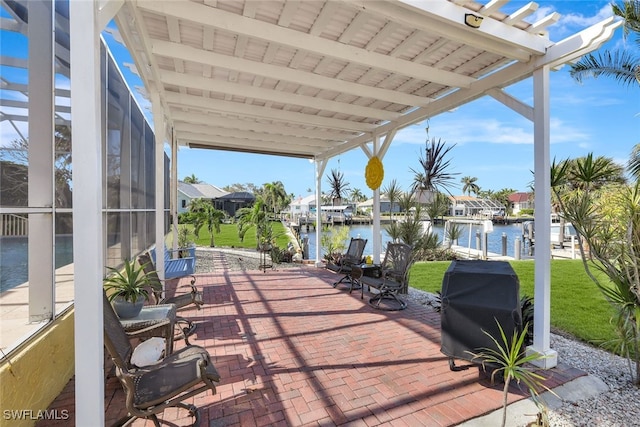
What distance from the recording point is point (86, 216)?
1.67 metres

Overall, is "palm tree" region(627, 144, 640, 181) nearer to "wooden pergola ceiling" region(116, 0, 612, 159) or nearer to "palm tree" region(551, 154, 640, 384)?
"palm tree" region(551, 154, 640, 384)

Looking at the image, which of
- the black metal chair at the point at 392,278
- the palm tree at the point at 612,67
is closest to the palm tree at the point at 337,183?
the black metal chair at the point at 392,278

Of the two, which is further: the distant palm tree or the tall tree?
the distant palm tree

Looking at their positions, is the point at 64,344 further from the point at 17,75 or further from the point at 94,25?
the point at 94,25

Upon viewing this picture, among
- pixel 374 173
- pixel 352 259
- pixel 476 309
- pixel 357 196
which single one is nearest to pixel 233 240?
pixel 352 259

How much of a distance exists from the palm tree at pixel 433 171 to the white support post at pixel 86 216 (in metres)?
4.90

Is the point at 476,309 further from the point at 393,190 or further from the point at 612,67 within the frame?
the point at 612,67

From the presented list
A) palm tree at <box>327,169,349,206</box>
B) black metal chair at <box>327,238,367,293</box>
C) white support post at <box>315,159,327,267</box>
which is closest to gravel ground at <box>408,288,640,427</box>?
black metal chair at <box>327,238,367,293</box>

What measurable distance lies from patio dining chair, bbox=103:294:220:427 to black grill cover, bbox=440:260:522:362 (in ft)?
7.25

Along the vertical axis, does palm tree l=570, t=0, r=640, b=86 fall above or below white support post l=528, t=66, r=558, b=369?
above

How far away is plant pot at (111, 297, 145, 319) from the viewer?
2959mm

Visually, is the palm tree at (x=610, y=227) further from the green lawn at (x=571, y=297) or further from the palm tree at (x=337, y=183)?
the palm tree at (x=337, y=183)

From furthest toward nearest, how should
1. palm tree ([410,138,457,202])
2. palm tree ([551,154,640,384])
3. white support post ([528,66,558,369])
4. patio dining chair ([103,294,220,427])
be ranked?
palm tree ([410,138,457,202]), white support post ([528,66,558,369]), palm tree ([551,154,640,384]), patio dining chair ([103,294,220,427])

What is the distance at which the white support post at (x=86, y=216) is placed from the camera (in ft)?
5.40
